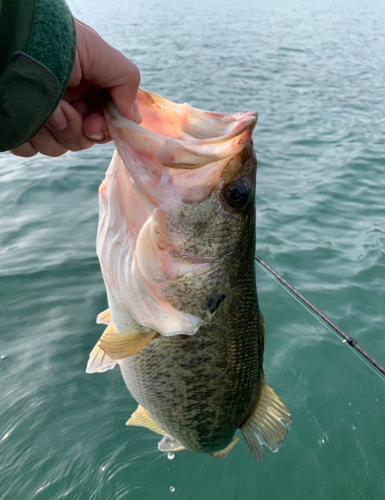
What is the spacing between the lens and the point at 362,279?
4.91 m

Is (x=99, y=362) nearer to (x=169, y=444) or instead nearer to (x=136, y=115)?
(x=169, y=444)

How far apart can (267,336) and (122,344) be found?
2432mm

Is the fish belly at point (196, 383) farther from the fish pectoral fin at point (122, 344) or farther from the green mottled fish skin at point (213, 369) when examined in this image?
the fish pectoral fin at point (122, 344)

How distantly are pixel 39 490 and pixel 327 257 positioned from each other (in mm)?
3870

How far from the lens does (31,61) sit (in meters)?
1.28

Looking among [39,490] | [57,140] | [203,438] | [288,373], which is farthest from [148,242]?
[288,373]

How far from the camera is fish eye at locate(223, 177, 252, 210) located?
1.76 metres

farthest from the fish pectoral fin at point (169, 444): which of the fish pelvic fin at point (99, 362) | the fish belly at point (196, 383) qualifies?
the fish pelvic fin at point (99, 362)

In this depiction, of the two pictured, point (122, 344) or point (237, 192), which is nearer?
point (237, 192)

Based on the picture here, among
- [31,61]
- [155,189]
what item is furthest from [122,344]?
[31,61]

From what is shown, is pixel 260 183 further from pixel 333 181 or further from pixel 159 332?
pixel 159 332

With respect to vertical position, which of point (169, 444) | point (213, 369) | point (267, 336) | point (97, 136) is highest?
point (97, 136)

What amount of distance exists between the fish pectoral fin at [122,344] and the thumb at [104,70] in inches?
36.3

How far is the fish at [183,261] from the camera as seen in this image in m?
1.68
